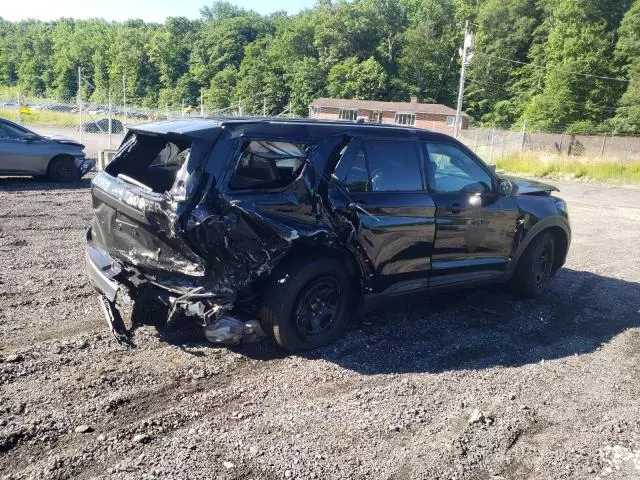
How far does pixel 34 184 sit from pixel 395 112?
180 ft

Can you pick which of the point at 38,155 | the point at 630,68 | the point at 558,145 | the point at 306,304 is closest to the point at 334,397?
the point at 306,304

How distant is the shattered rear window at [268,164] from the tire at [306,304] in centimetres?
66

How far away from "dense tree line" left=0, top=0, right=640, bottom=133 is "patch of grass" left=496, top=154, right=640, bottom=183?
84.9 feet

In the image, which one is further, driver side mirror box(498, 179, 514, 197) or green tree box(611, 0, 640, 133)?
green tree box(611, 0, 640, 133)

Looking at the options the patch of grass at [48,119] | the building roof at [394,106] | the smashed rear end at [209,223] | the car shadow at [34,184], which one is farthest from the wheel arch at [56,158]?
the building roof at [394,106]

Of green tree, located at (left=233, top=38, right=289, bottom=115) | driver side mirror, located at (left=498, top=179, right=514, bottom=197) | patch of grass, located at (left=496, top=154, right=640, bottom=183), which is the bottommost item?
patch of grass, located at (left=496, top=154, right=640, bottom=183)

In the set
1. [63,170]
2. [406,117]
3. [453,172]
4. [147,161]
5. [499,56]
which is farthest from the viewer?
[499,56]

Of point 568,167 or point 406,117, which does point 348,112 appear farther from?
point 568,167

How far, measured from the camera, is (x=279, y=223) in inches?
154

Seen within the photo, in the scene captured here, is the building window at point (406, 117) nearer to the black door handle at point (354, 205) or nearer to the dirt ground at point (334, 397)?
the dirt ground at point (334, 397)

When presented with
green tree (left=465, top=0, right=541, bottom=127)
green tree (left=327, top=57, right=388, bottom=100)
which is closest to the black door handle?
green tree (left=465, top=0, right=541, bottom=127)

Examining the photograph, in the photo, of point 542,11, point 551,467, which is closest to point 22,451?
point 551,467

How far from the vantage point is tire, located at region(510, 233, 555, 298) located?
5902 millimetres

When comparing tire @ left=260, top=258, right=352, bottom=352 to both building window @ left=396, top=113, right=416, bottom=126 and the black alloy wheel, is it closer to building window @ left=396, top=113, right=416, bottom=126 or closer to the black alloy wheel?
the black alloy wheel
